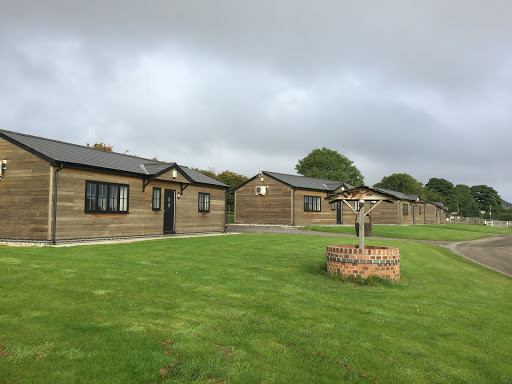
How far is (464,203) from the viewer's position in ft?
347

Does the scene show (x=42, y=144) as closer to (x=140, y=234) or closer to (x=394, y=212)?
(x=140, y=234)

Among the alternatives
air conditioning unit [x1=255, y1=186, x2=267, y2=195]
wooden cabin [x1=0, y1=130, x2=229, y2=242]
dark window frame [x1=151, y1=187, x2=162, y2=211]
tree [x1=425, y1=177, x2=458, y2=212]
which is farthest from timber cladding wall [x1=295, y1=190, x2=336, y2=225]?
tree [x1=425, y1=177, x2=458, y2=212]

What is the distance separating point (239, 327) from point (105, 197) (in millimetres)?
14218

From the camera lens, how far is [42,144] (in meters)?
16.8

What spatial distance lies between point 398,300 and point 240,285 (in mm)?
3245

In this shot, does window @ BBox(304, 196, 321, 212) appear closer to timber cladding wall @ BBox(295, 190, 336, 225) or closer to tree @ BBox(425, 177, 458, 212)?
timber cladding wall @ BBox(295, 190, 336, 225)

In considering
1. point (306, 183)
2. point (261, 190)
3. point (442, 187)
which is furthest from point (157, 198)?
point (442, 187)

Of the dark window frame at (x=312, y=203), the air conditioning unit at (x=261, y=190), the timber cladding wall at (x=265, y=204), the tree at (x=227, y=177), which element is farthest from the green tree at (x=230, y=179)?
the dark window frame at (x=312, y=203)

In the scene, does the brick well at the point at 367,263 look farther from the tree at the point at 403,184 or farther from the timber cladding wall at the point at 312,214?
the tree at the point at 403,184

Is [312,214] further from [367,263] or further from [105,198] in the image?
[367,263]

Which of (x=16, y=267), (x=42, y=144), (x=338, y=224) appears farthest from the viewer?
(x=338, y=224)

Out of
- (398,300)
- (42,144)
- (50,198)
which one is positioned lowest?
(398,300)

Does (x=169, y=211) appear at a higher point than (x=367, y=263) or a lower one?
higher

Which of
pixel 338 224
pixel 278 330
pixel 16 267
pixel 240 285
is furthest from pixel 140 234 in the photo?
pixel 338 224
